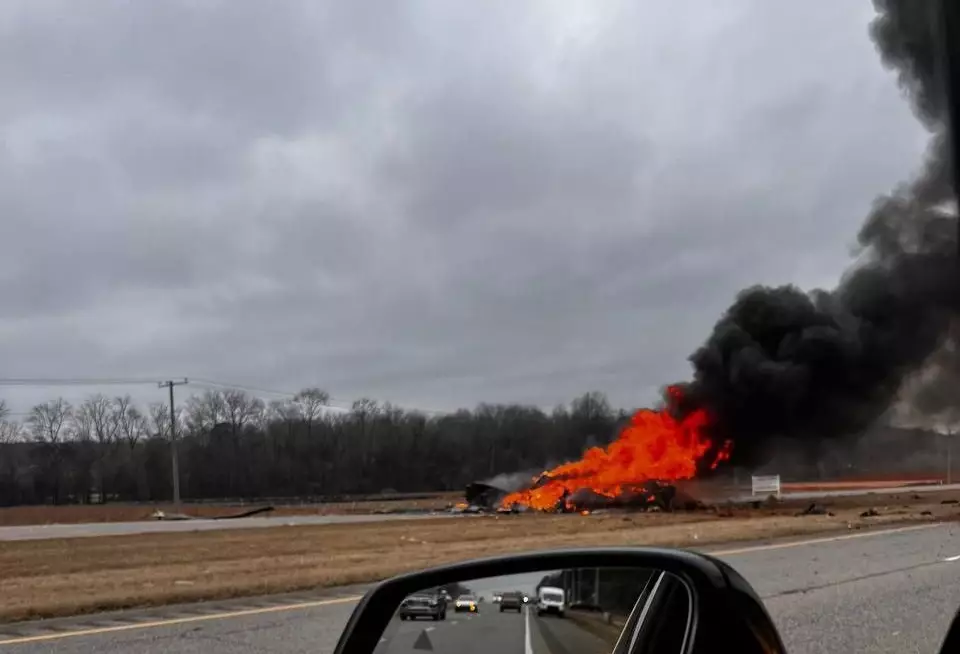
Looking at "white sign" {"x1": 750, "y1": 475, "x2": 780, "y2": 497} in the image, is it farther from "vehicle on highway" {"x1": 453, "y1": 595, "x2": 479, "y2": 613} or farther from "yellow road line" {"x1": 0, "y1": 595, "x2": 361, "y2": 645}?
"vehicle on highway" {"x1": 453, "y1": 595, "x2": 479, "y2": 613}

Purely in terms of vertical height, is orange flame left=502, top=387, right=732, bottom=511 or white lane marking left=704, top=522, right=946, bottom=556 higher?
orange flame left=502, top=387, right=732, bottom=511

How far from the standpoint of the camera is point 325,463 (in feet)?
283

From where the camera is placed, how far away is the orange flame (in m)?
40.0

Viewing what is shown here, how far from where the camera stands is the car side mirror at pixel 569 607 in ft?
5.68

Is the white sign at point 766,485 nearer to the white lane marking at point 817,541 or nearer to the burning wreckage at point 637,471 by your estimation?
the burning wreckage at point 637,471

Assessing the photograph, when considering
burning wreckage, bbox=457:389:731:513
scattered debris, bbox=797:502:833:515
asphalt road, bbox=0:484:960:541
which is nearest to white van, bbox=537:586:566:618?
scattered debris, bbox=797:502:833:515

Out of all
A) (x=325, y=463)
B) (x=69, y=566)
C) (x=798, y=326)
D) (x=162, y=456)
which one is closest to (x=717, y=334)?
(x=798, y=326)

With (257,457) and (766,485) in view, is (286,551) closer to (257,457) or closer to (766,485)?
(766,485)

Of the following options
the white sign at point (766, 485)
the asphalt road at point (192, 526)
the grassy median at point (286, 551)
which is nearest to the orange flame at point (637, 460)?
the white sign at point (766, 485)

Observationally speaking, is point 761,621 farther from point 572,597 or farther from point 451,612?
point 451,612

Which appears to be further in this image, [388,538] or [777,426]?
[777,426]

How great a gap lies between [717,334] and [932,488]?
42.1 feet

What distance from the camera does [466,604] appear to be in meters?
2.57

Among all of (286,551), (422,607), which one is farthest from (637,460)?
(422,607)
